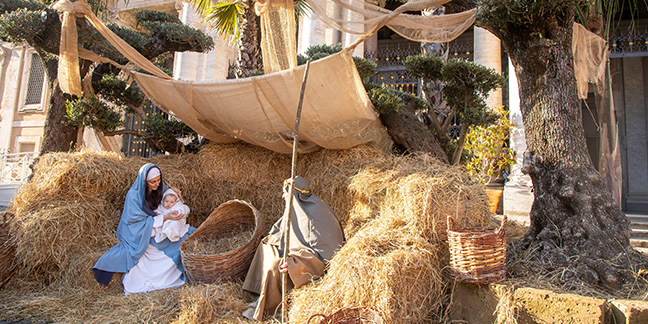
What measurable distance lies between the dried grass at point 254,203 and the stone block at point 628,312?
1.16m

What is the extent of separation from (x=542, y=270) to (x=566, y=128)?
1.42m

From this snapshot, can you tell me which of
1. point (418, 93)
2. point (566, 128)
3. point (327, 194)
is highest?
point (418, 93)

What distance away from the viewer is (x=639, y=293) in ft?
10.4

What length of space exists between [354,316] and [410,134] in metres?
3.18

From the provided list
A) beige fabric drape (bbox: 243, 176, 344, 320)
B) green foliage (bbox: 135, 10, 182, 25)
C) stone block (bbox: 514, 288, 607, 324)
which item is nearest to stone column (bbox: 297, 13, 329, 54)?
green foliage (bbox: 135, 10, 182, 25)

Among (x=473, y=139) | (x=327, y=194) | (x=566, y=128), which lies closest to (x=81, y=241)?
(x=327, y=194)

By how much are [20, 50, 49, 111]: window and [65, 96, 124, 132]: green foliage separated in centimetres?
1244

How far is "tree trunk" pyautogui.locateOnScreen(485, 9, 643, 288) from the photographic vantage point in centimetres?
347

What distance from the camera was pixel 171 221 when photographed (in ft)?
15.0

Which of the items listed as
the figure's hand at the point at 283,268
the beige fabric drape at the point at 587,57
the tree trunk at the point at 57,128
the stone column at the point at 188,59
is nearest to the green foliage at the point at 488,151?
the beige fabric drape at the point at 587,57

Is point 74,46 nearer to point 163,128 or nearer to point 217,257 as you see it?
point 163,128

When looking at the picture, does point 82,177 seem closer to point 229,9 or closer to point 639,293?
point 229,9

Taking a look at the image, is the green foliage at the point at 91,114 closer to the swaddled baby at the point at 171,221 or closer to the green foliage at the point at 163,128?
the green foliage at the point at 163,128

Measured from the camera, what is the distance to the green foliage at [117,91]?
673 cm
